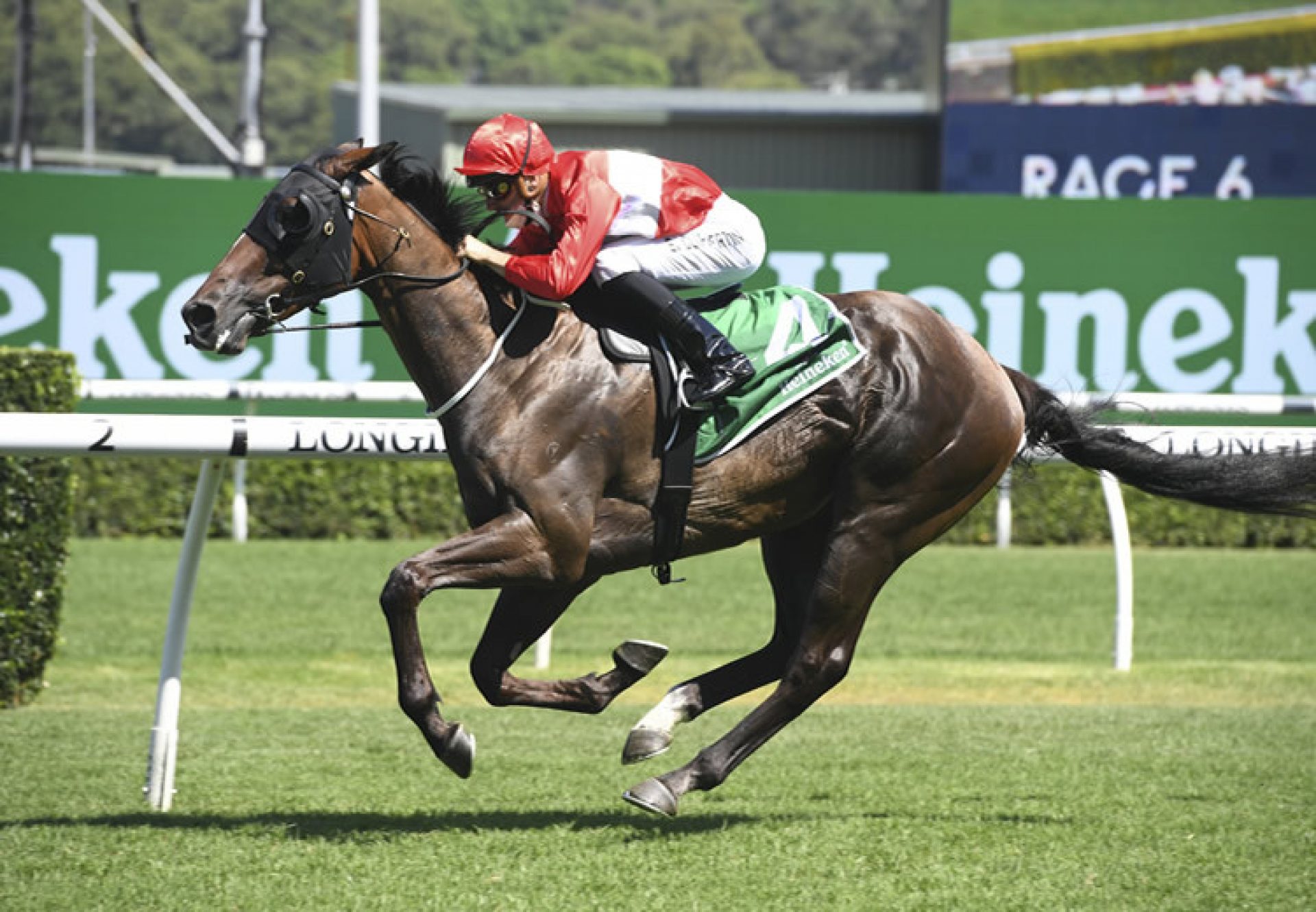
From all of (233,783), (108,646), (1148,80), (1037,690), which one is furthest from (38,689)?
(1148,80)

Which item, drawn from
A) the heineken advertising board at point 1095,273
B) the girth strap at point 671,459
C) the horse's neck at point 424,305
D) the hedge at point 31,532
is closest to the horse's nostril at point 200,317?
the horse's neck at point 424,305

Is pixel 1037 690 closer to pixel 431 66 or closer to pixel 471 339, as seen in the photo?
pixel 471 339

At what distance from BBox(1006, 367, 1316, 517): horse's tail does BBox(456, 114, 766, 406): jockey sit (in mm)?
995

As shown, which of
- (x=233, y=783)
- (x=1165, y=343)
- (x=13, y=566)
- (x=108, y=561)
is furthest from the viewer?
(x=1165, y=343)

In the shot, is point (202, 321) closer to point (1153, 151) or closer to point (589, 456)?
point (589, 456)

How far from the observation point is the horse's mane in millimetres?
4715

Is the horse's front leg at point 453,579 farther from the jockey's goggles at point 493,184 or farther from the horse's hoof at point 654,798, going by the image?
the jockey's goggles at point 493,184

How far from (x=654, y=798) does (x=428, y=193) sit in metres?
1.68

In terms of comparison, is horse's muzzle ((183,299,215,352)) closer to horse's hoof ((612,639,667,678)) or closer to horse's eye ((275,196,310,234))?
horse's eye ((275,196,310,234))

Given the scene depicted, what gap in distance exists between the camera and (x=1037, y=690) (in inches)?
299

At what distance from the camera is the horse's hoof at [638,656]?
4.75 metres

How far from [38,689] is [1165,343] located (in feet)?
24.0

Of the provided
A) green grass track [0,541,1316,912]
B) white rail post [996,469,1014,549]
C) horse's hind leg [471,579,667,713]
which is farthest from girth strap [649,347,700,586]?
white rail post [996,469,1014,549]

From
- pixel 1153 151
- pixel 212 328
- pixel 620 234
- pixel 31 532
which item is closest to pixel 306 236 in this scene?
pixel 212 328
